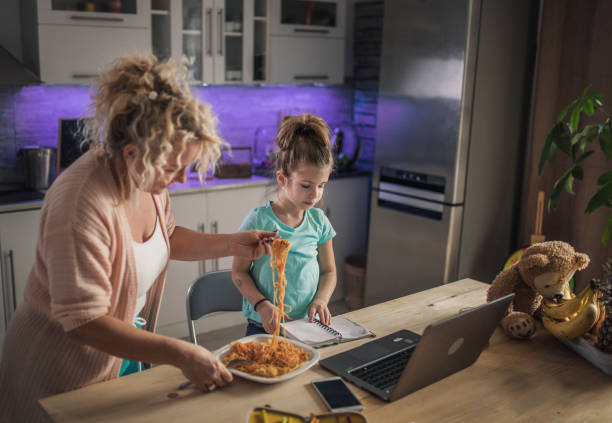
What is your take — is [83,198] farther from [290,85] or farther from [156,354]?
[290,85]

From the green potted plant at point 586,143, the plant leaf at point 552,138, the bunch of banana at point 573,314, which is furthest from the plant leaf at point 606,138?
the bunch of banana at point 573,314

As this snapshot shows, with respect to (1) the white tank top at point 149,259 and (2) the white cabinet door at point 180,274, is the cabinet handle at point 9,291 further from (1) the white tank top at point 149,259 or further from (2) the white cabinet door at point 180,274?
(1) the white tank top at point 149,259

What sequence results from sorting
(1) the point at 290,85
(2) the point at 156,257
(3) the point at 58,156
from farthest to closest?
(1) the point at 290,85 < (3) the point at 58,156 < (2) the point at 156,257

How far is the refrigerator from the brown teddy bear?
143cm

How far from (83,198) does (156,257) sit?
0.33 metres

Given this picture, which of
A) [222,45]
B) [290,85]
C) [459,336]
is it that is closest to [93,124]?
[459,336]

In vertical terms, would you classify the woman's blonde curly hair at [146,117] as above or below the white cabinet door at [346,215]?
above

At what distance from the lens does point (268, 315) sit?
178 cm

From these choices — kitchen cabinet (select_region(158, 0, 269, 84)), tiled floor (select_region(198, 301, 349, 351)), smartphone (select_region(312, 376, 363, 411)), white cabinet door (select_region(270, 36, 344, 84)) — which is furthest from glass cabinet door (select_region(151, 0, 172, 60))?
smartphone (select_region(312, 376, 363, 411))

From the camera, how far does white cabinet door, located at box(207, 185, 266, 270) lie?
11.2 ft

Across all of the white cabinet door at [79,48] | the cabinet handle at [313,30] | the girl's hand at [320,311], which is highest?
the cabinet handle at [313,30]

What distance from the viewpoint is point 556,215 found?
3234 mm

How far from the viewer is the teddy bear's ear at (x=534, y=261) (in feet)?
5.66

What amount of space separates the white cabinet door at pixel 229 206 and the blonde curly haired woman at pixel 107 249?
1.93 meters
